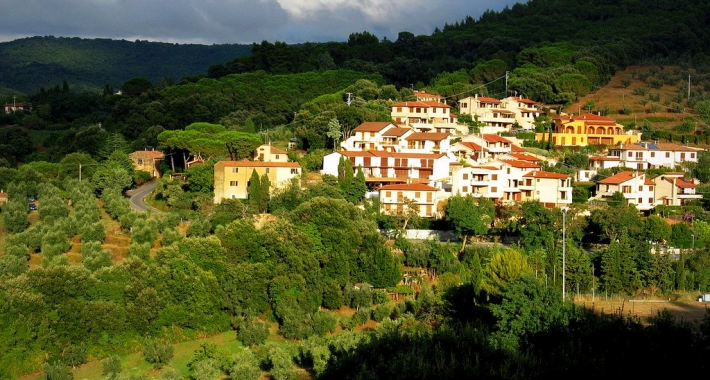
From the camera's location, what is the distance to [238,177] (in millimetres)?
46219

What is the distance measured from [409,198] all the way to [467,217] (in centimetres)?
464

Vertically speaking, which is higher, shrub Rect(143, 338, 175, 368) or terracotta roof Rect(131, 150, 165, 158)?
terracotta roof Rect(131, 150, 165, 158)

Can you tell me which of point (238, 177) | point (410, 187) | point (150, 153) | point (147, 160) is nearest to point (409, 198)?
point (410, 187)

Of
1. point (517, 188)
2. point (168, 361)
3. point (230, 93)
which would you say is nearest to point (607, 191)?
point (517, 188)

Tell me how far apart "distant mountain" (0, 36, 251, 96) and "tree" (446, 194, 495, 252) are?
3955 inches

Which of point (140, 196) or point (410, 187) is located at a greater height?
point (410, 187)

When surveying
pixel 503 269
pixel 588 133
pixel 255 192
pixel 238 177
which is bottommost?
pixel 503 269

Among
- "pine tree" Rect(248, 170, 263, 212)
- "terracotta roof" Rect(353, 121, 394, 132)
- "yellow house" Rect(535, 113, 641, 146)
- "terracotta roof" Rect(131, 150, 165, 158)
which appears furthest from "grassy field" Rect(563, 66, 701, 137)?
"pine tree" Rect(248, 170, 263, 212)

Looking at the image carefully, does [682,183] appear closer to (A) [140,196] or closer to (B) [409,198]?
(B) [409,198]

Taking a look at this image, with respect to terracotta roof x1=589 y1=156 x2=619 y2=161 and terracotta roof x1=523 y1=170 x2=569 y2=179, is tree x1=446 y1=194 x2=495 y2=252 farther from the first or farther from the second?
terracotta roof x1=589 y1=156 x2=619 y2=161

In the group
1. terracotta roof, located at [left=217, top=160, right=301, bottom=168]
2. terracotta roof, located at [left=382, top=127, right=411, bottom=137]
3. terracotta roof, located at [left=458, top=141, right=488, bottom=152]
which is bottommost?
terracotta roof, located at [left=217, top=160, right=301, bottom=168]

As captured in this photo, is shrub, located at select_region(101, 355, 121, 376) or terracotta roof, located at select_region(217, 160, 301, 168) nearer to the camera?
shrub, located at select_region(101, 355, 121, 376)

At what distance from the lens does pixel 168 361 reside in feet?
101

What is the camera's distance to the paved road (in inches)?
1850
